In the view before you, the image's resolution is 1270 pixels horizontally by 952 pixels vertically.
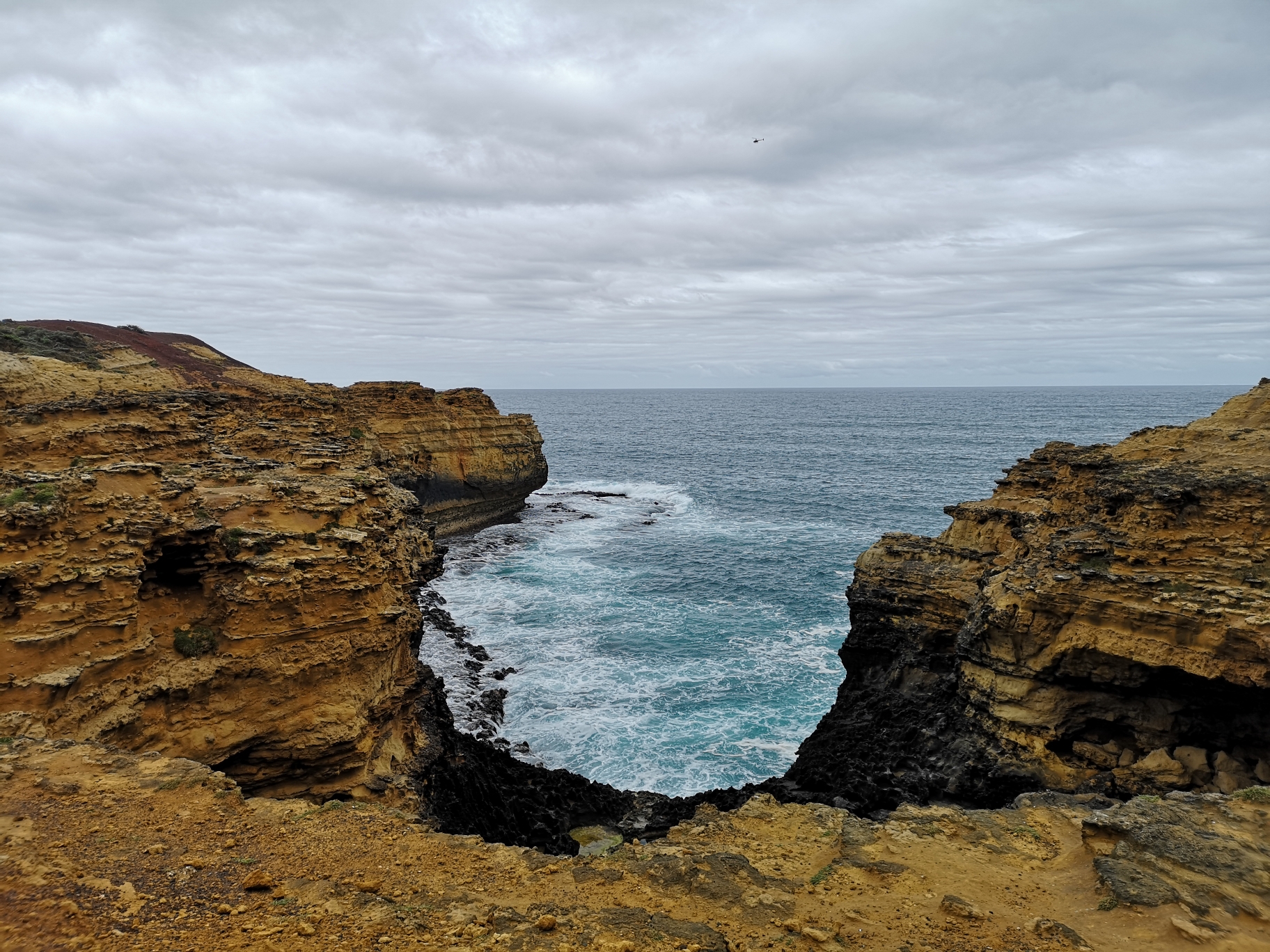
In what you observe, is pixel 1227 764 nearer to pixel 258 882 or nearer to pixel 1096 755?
pixel 1096 755

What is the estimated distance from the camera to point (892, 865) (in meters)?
9.65

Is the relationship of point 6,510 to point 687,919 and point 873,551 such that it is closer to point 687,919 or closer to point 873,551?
point 687,919

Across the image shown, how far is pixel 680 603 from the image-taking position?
40188 mm

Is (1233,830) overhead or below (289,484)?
below

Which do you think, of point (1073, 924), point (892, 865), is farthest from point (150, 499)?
point (1073, 924)

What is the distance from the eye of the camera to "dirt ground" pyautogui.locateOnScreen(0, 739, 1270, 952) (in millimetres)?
7250

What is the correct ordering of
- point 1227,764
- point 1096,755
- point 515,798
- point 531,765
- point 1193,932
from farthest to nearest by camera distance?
point 531,765 → point 515,798 → point 1096,755 → point 1227,764 → point 1193,932

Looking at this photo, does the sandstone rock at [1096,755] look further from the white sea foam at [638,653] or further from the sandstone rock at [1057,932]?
the white sea foam at [638,653]

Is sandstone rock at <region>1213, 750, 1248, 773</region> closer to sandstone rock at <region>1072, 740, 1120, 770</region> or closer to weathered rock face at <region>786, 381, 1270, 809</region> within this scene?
weathered rock face at <region>786, 381, 1270, 809</region>

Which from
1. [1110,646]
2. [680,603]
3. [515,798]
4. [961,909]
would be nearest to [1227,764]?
[1110,646]

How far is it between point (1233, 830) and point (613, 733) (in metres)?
20.0

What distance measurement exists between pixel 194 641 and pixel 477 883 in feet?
26.7

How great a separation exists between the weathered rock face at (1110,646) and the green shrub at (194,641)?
16.1m

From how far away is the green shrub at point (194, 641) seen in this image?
13.1 metres
